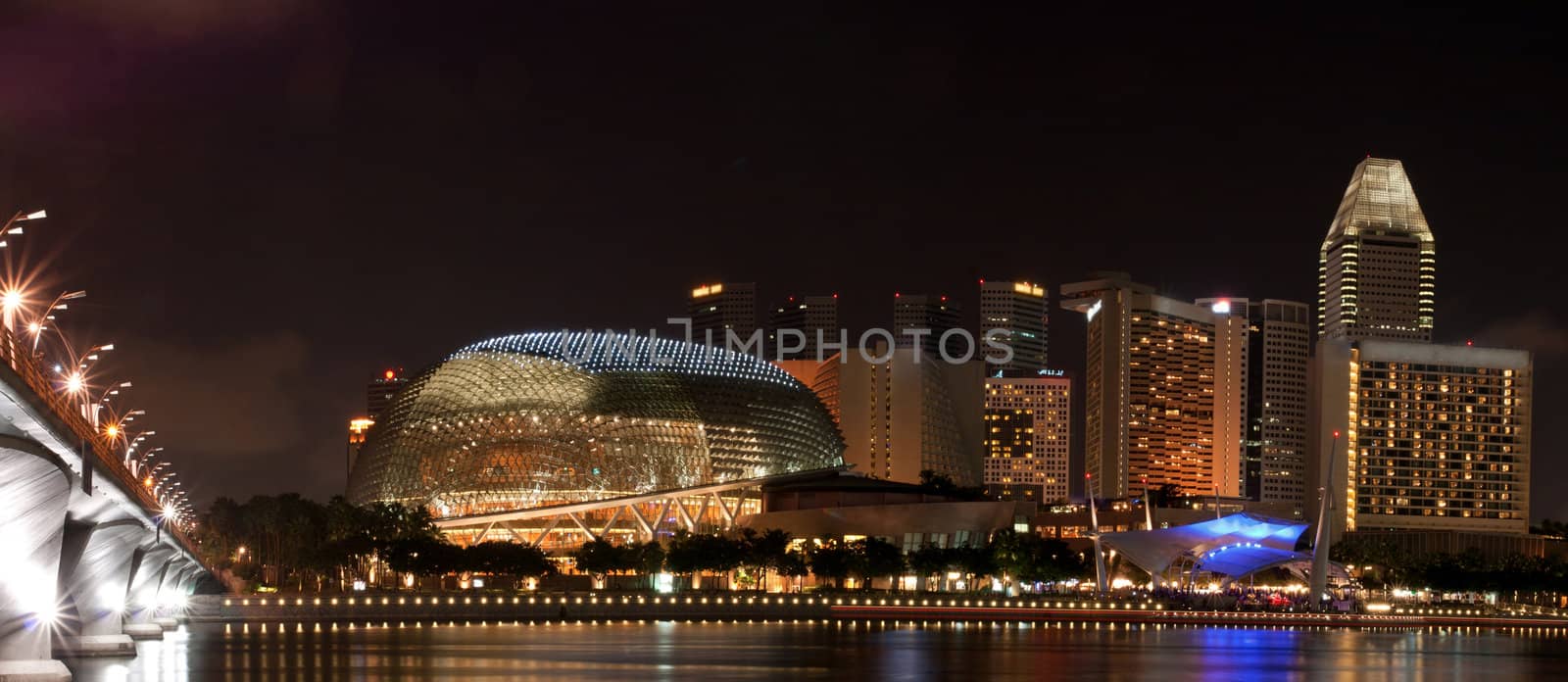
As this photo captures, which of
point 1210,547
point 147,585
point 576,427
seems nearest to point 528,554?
point 576,427

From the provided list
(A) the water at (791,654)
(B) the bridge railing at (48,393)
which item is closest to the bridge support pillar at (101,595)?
(A) the water at (791,654)

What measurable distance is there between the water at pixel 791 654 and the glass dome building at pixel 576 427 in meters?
42.9

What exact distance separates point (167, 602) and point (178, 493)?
285 inches

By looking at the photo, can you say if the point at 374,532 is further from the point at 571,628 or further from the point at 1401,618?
the point at 1401,618

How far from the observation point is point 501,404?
14712cm

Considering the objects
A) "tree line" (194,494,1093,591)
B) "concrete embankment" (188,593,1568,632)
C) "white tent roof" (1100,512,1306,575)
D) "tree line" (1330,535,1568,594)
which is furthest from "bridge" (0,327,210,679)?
"tree line" (1330,535,1568,594)

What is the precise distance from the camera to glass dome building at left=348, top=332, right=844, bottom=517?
142 m

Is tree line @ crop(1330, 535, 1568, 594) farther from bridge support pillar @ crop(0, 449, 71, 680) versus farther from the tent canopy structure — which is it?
bridge support pillar @ crop(0, 449, 71, 680)

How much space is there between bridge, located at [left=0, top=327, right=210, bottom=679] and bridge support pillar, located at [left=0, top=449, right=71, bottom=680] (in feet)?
Answer: 0.09

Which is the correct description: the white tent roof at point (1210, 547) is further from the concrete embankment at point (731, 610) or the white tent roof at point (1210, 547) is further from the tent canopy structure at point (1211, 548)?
the concrete embankment at point (731, 610)

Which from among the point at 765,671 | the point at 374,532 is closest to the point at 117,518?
the point at 765,671

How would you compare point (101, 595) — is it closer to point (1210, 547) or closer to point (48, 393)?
point (48, 393)

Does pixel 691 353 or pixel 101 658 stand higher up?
pixel 691 353

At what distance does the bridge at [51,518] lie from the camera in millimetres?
35844
